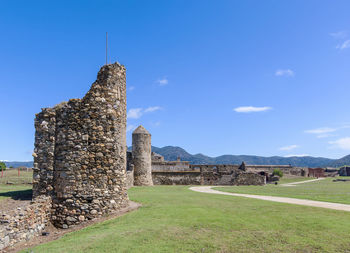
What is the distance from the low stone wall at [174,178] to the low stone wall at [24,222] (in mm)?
28739

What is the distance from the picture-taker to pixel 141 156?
3847 cm

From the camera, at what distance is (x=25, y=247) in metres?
10.2

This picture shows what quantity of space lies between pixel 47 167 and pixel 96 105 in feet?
13.1

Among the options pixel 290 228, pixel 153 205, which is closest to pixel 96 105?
pixel 153 205

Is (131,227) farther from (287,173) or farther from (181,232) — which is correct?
(287,173)

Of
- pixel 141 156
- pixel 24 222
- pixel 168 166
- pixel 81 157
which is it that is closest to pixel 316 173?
pixel 168 166

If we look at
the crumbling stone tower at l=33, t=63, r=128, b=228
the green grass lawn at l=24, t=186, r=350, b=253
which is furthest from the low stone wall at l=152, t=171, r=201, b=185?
the green grass lawn at l=24, t=186, r=350, b=253

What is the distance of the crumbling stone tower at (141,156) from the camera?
3803 cm

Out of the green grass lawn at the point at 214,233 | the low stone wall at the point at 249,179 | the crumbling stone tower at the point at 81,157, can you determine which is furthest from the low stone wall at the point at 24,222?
the low stone wall at the point at 249,179

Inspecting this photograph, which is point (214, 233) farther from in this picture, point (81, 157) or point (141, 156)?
point (141, 156)

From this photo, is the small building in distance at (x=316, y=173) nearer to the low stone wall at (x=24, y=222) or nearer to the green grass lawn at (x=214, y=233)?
the green grass lawn at (x=214, y=233)

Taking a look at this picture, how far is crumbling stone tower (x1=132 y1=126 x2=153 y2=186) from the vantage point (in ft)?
125

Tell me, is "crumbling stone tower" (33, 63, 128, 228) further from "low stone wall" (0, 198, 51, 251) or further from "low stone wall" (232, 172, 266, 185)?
"low stone wall" (232, 172, 266, 185)

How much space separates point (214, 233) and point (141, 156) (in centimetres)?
2937
